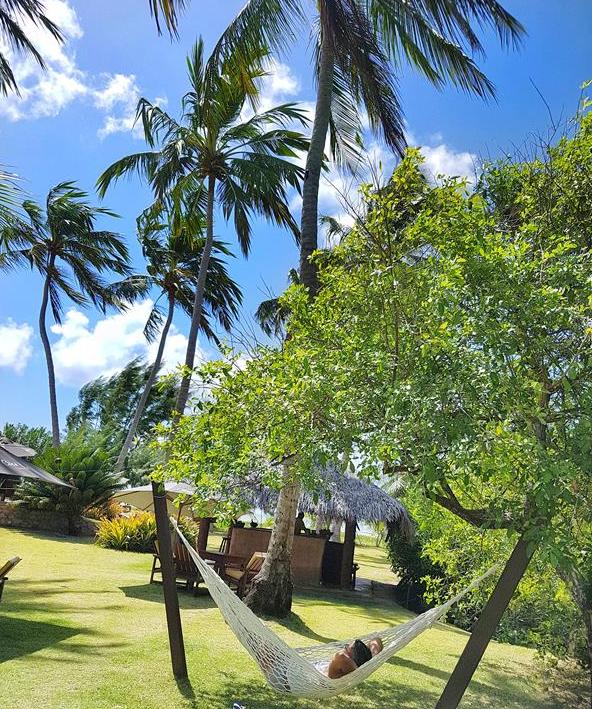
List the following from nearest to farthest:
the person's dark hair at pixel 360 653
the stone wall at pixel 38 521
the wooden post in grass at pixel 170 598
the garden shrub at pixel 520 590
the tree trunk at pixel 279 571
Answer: the person's dark hair at pixel 360 653 → the wooden post in grass at pixel 170 598 → the garden shrub at pixel 520 590 → the tree trunk at pixel 279 571 → the stone wall at pixel 38 521

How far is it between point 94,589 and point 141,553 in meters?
4.06

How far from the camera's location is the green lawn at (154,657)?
363 cm

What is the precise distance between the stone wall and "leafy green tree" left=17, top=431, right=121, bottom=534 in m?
0.13

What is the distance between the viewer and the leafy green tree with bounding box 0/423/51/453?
21.9 metres

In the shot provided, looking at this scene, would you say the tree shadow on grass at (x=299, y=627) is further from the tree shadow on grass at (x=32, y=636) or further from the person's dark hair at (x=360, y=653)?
the person's dark hair at (x=360, y=653)

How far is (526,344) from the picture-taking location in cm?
277

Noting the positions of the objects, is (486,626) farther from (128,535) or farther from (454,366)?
(128,535)

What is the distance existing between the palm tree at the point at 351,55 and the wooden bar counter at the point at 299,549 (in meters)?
4.45

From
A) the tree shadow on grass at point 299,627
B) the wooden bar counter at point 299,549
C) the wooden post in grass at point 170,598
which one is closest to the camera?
the wooden post in grass at point 170,598

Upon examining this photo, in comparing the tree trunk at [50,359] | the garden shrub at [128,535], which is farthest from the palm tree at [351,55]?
the tree trunk at [50,359]

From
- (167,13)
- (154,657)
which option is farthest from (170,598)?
(167,13)

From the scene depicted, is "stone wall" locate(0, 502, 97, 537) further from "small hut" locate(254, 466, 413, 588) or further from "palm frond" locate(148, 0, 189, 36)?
"palm frond" locate(148, 0, 189, 36)

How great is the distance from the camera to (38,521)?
41.4 ft

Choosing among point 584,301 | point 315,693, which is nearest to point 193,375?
point 315,693
